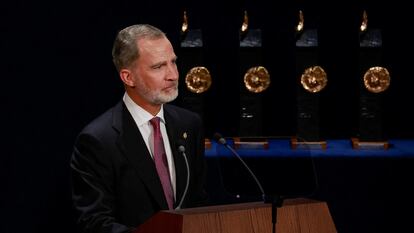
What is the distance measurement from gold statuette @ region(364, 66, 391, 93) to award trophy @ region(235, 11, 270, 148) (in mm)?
579

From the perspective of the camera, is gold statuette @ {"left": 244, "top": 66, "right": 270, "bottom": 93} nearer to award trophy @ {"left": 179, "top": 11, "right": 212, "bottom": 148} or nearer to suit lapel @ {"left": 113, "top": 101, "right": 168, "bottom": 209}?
award trophy @ {"left": 179, "top": 11, "right": 212, "bottom": 148}

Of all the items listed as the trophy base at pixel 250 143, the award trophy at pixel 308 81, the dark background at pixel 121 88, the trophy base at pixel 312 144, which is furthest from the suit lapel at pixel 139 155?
the award trophy at pixel 308 81

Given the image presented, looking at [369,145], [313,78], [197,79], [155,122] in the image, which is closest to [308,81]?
[313,78]

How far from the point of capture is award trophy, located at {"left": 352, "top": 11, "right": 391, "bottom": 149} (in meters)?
4.54

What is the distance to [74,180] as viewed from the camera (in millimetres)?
2908

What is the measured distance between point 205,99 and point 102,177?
219 centimetres

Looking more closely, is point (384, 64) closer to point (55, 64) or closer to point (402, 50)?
point (402, 50)

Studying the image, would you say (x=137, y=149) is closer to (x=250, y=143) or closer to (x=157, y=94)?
(x=157, y=94)

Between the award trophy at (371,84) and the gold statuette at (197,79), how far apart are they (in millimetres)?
907

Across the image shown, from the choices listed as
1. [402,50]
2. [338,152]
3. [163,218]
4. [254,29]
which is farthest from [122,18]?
[163,218]

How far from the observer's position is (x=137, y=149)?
2.96 meters

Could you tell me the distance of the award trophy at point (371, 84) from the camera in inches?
179

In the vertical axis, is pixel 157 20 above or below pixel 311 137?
above

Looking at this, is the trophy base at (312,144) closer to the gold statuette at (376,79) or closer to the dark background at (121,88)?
the dark background at (121,88)
